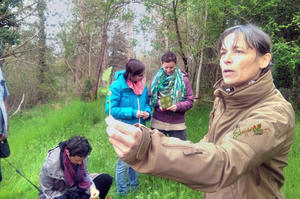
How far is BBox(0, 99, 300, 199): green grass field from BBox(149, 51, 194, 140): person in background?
703 millimetres

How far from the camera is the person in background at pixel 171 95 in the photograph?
3.23 m

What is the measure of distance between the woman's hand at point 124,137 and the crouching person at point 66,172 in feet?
5.88

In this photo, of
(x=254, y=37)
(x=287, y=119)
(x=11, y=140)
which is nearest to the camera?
(x=287, y=119)

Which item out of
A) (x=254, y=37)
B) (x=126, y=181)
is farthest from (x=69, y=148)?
(x=254, y=37)

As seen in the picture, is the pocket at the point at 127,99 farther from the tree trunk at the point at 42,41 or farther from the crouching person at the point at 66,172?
the tree trunk at the point at 42,41

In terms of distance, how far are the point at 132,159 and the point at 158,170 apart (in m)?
0.09

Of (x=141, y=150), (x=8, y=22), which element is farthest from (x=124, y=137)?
Result: (x=8, y=22)

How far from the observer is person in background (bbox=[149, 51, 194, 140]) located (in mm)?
3229

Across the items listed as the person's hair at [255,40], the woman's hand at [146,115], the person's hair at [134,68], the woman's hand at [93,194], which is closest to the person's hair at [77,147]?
the woman's hand at [93,194]

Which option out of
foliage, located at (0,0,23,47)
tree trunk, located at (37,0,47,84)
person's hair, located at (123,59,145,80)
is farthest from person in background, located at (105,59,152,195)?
tree trunk, located at (37,0,47,84)

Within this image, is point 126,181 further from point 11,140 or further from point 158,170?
point 11,140

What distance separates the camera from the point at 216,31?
6484 mm

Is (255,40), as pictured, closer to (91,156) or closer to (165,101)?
(165,101)

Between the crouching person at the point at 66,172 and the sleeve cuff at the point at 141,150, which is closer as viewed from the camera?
the sleeve cuff at the point at 141,150
